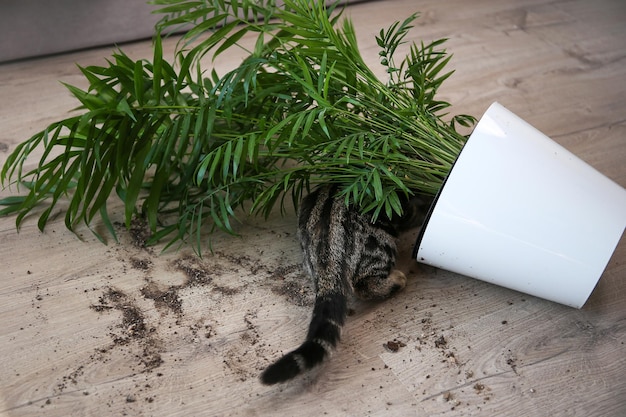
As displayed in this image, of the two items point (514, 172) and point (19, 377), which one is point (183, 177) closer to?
point (19, 377)

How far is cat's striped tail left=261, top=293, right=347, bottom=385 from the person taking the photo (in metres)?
1.49

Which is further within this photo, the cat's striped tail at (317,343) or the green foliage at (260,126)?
the green foliage at (260,126)

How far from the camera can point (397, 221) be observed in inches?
78.6

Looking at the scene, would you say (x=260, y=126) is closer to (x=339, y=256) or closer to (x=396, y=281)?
(x=339, y=256)

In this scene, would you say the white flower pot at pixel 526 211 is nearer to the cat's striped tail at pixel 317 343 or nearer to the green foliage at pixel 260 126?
the green foliage at pixel 260 126

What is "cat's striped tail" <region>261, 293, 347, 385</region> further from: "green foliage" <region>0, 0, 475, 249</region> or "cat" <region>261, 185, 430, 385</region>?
"green foliage" <region>0, 0, 475, 249</region>

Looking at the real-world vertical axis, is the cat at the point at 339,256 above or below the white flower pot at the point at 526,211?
below

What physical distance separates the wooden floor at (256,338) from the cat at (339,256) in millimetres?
73

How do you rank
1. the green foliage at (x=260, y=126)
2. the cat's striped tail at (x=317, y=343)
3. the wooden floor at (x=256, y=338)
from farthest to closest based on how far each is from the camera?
the green foliage at (x=260, y=126)
the wooden floor at (x=256, y=338)
the cat's striped tail at (x=317, y=343)

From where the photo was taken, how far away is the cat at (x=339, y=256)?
167 centimetres

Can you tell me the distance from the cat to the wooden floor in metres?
0.07

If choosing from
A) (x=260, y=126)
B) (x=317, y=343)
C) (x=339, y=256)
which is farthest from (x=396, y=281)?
(x=260, y=126)

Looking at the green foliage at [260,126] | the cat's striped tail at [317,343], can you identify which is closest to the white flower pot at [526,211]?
the green foliage at [260,126]

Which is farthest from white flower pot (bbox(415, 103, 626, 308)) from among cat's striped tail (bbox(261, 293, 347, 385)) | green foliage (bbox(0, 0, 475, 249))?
cat's striped tail (bbox(261, 293, 347, 385))
